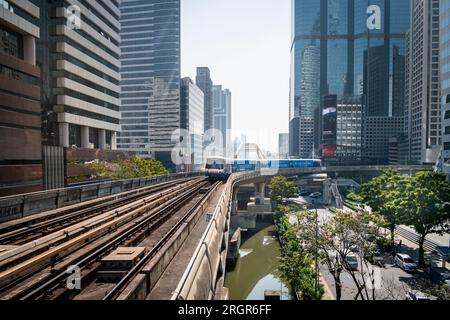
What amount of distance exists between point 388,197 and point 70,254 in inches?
1196

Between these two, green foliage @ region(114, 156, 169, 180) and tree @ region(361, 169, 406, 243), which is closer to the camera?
tree @ region(361, 169, 406, 243)

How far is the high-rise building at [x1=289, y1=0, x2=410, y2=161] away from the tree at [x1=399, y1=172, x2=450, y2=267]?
14428cm

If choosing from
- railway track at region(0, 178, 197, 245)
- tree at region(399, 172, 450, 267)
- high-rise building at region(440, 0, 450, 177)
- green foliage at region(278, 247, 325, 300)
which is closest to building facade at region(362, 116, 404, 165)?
high-rise building at region(440, 0, 450, 177)

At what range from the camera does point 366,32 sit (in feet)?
529

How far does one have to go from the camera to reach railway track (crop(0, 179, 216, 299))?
1037 centimetres

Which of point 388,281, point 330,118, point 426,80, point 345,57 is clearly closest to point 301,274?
point 388,281

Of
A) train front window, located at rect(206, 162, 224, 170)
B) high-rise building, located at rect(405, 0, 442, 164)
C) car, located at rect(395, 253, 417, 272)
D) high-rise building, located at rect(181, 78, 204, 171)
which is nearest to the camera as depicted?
car, located at rect(395, 253, 417, 272)

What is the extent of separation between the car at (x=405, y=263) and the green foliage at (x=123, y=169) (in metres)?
40.9

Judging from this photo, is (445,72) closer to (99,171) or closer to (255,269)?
(255,269)

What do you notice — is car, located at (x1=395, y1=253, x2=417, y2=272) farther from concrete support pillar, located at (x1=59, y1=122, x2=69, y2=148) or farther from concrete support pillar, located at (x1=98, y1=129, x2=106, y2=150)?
concrete support pillar, located at (x1=98, y1=129, x2=106, y2=150)
